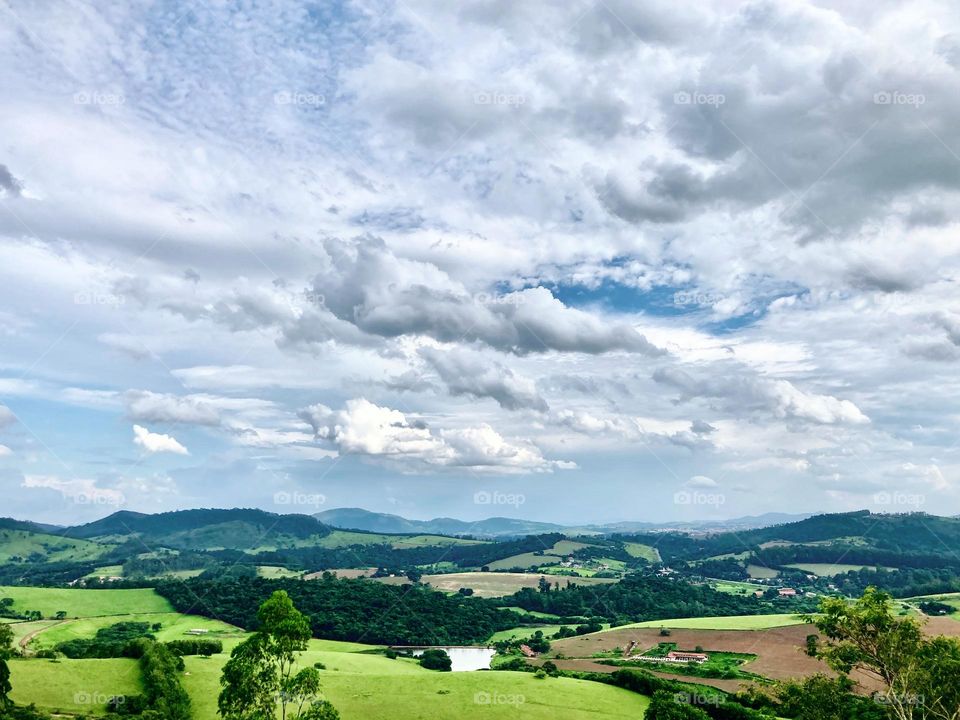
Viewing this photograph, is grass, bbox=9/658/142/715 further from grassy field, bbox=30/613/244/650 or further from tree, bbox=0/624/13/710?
grassy field, bbox=30/613/244/650

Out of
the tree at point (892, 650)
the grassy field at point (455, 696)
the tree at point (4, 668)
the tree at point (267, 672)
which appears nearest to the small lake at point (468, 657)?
the grassy field at point (455, 696)

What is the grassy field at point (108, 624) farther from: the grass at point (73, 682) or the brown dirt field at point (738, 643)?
the brown dirt field at point (738, 643)

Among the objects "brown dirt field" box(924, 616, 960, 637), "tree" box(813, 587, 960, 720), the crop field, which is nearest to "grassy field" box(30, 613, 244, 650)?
the crop field

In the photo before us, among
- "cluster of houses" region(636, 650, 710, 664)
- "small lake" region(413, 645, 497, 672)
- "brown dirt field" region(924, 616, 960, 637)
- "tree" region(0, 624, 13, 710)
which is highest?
"tree" region(0, 624, 13, 710)

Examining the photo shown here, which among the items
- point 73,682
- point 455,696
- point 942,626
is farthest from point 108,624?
point 942,626

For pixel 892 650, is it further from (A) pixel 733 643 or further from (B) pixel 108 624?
(B) pixel 108 624

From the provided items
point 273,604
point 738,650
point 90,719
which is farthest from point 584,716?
point 738,650
